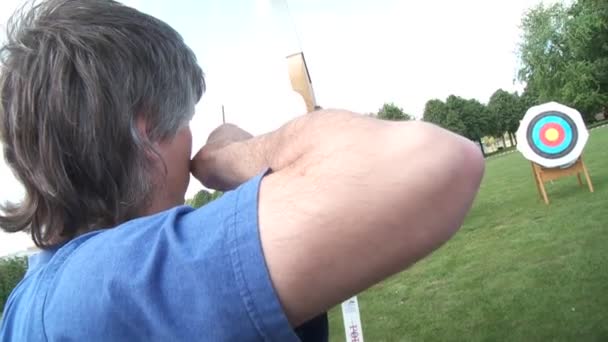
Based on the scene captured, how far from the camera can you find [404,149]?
498 mm

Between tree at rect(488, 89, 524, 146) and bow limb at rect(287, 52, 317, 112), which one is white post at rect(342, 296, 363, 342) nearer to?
bow limb at rect(287, 52, 317, 112)

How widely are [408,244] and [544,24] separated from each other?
84.0 feet

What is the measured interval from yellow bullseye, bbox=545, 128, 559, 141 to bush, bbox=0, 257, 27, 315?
9028 millimetres

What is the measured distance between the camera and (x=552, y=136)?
6.25m

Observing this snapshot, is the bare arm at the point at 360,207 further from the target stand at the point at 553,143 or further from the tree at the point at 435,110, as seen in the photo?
the tree at the point at 435,110

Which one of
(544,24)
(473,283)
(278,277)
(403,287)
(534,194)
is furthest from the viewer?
(544,24)

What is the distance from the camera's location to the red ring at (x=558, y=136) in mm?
6094

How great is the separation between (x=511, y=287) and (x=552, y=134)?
11.4ft

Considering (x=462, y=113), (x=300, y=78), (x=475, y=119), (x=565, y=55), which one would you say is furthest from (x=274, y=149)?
(x=475, y=119)

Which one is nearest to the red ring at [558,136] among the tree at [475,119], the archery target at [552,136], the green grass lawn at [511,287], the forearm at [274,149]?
the archery target at [552,136]

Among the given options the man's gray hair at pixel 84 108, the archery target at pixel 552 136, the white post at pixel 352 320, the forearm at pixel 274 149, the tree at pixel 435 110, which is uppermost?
the tree at pixel 435 110

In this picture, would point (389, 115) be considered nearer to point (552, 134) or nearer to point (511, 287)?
point (511, 287)

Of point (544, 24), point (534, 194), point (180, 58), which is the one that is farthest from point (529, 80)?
point (180, 58)

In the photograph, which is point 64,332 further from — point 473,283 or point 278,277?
point 473,283
